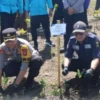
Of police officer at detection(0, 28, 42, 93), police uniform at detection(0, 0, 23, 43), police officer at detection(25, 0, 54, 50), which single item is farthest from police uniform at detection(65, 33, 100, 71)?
police uniform at detection(0, 0, 23, 43)

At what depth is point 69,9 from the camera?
6594mm

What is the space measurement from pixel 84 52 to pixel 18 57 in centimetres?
110

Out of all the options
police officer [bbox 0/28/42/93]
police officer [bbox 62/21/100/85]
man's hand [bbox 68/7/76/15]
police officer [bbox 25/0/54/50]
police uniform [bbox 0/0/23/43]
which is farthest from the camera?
police officer [bbox 25/0/54/50]

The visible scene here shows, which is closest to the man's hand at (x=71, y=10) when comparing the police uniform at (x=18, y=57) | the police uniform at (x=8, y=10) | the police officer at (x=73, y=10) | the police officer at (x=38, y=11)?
the police officer at (x=73, y=10)

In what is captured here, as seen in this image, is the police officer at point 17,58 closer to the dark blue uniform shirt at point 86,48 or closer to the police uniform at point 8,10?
the dark blue uniform shirt at point 86,48

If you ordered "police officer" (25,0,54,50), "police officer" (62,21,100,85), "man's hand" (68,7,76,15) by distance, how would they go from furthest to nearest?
"police officer" (25,0,54,50), "man's hand" (68,7,76,15), "police officer" (62,21,100,85)

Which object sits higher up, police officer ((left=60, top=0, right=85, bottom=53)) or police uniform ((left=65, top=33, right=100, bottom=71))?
police officer ((left=60, top=0, right=85, bottom=53))

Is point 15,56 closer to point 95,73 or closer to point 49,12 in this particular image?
point 95,73

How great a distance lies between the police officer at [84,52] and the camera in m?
5.21

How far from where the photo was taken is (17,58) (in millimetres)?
5699

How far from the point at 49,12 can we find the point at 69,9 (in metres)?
0.81

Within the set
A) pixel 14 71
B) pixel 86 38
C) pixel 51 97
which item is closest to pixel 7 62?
pixel 14 71

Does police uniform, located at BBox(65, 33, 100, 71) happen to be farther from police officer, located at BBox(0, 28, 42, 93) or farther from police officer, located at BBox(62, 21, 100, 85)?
police officer, located at BBox(0, 28, 42, 93)

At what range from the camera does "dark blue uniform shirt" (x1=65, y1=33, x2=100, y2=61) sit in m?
5.29
